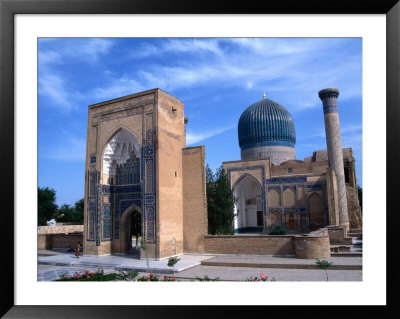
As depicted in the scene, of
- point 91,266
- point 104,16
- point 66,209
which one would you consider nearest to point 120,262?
point 91,266

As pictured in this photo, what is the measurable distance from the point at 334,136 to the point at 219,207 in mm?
8278

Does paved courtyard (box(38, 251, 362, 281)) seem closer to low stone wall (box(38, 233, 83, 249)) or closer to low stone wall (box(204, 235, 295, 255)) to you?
low stone wall (box(204, 235, 295, 255))

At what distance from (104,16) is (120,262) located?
7.52 metres

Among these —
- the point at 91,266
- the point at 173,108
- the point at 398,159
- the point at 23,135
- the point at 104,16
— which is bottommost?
the point at 91,266

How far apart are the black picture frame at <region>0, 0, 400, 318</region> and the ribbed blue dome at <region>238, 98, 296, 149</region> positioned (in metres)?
20.2

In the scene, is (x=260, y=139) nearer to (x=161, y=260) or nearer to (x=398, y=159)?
(x=161, y=260)

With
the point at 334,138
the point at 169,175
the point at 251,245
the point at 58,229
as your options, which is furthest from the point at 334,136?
the point at 58,229

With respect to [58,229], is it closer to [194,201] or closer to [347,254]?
[194,201]

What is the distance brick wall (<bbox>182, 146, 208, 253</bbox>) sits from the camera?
34.1 feet

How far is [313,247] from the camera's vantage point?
336 inches

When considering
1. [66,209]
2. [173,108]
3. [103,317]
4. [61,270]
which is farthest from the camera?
[66,209]

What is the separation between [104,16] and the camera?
3166mm

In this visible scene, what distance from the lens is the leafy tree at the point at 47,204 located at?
23141 mm

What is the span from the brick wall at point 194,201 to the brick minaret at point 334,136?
9045 millimetres
